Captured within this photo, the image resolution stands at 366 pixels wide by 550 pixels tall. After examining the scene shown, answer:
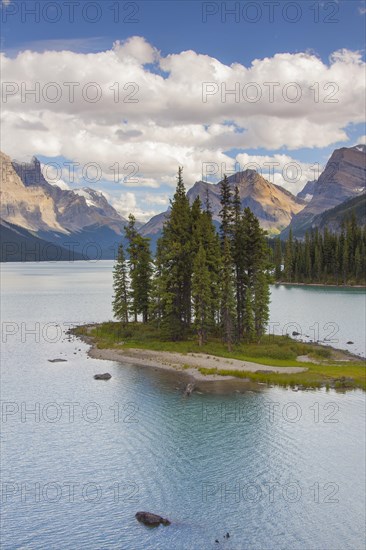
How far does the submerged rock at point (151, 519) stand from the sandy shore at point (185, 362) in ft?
97.7

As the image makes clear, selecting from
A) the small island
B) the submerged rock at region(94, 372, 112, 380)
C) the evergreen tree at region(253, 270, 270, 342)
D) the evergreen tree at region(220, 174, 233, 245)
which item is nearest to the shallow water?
the submerged rock at region(94, 372, 112, 380)

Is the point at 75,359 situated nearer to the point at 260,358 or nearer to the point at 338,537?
Answer: the point at 260,358

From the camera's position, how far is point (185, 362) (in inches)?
2628

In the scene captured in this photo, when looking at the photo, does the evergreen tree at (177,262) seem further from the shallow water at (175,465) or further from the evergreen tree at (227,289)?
the shallow water at (175,465)

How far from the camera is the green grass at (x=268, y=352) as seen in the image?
57291 mm

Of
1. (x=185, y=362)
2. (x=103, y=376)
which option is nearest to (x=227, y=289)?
(x=185, y=362)

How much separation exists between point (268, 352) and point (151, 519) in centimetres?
4306

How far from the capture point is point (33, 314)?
123m

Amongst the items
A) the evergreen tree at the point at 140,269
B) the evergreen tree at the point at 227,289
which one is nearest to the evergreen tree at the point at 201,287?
the evergreen tree at the point at 227,289

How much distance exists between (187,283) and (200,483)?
4634cm

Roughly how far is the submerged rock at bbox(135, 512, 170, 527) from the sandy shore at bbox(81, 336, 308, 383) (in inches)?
1172

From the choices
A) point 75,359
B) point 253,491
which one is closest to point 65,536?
point 253,491

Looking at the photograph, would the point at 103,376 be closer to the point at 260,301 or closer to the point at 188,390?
the point at 188,390

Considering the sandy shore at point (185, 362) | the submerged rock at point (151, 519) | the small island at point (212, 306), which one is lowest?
the submerged rock at point (151, 519)
